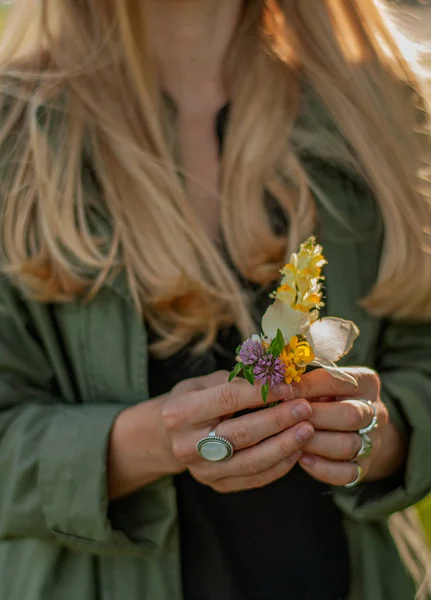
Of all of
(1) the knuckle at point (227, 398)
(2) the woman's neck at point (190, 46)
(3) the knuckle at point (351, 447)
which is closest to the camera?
(1) the knuckle at point (227, 398)

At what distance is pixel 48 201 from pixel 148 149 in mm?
246

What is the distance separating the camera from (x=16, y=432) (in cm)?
139

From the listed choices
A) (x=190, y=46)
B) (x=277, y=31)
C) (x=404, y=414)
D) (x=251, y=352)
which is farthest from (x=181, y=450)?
(x=277, y=31)

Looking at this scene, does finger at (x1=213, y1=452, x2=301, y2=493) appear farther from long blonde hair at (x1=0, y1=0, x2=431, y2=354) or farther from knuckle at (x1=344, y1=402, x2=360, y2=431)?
long blonde hair at (x1=0, y1=0, x2=431, y2=354)

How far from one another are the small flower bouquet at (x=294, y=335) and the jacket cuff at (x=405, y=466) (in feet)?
1.50

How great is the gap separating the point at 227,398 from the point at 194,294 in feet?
1.08

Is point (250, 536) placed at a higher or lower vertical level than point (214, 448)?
lower

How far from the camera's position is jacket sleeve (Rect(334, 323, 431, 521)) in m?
1.49

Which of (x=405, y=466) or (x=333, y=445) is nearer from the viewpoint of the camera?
(x=333, y=445)

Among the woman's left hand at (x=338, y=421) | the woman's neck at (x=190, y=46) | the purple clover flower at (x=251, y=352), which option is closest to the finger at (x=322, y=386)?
the woman's left hand at (x=338, y=421)

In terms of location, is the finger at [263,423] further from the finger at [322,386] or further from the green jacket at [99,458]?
the green jacket at [99,458]

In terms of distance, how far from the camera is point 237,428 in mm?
Result: 1234

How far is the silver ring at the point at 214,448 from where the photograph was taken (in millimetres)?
1244

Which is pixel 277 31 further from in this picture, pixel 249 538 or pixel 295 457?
pixel 249 538
